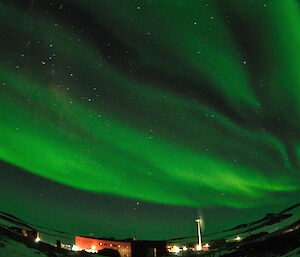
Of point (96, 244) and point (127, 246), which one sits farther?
point (96, 244)

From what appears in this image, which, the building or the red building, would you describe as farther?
the red building

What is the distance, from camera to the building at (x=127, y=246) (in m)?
31.4

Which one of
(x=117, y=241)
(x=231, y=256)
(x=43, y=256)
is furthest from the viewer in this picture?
(x=117, y=241)

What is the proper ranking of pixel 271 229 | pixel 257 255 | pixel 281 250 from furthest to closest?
pixel 271 229 < pixel 257 255 < pixel 281 250

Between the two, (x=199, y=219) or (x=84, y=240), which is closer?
(x=199, y=219)

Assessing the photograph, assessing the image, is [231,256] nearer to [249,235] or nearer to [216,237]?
[249,235]

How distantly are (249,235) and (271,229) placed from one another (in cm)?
354

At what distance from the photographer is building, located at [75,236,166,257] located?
103ft

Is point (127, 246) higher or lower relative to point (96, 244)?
lower

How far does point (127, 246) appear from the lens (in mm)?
39969

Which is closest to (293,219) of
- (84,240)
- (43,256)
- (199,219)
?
(199,219)

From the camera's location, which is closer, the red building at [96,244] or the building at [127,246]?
the building at [127,246]

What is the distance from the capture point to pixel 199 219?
4338 cm

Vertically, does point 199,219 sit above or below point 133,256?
above
